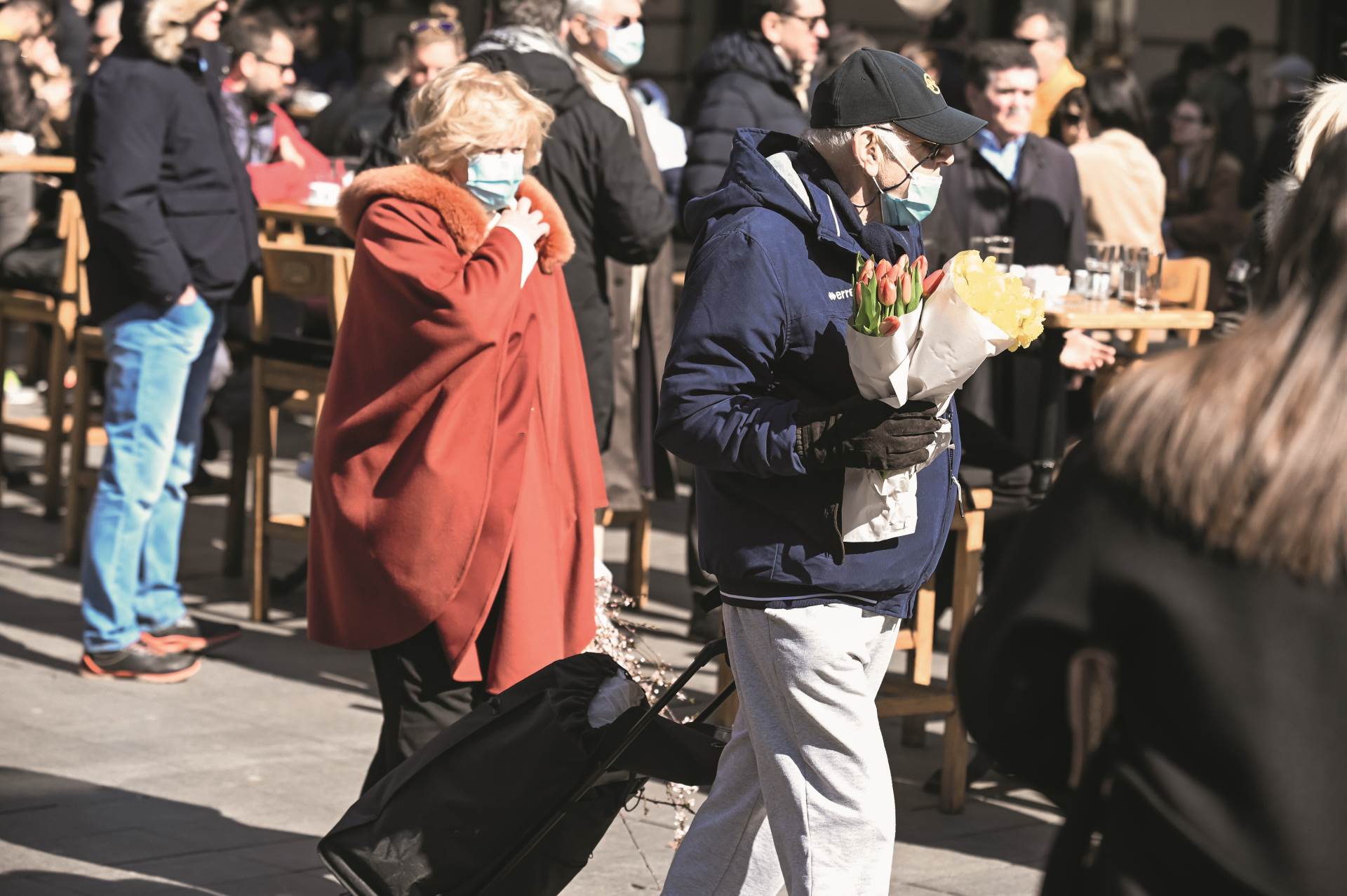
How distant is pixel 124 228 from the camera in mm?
6129

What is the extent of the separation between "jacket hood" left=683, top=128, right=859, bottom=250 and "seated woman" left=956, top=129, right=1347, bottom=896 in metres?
1.52

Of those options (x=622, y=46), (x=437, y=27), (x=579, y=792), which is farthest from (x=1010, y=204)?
(x=579, y=792)

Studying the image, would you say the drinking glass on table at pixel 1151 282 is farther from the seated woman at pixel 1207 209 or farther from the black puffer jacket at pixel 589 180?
the seated woman at pixel 1207 209

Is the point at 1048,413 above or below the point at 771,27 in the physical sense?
below

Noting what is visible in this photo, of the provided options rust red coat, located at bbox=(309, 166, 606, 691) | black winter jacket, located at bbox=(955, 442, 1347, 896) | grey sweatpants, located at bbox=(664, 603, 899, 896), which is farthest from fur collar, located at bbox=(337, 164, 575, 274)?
black winter jacket, located at bbox=(955, 442, 1347, 896)

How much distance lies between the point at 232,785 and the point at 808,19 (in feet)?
12.7

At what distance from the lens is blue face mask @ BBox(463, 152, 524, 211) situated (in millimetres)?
4656

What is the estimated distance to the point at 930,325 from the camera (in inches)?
123

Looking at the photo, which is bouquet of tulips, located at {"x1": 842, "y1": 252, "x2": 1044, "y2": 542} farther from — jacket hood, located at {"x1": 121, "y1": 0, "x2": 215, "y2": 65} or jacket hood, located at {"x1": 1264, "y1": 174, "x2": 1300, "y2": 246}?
jacket hood, located at {"x1": 121, "y1": 0, "x2": 215, "y2": 65}

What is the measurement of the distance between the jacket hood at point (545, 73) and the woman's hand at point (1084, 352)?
185cm

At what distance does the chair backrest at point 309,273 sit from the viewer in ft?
21.9

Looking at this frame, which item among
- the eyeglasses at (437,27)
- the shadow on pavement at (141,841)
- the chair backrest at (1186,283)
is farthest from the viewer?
the eyeglasses at (437,27)

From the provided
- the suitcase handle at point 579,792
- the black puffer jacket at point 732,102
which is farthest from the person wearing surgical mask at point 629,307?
the suitcase handle at point 579,792

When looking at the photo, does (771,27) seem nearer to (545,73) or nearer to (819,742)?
(545,73)
